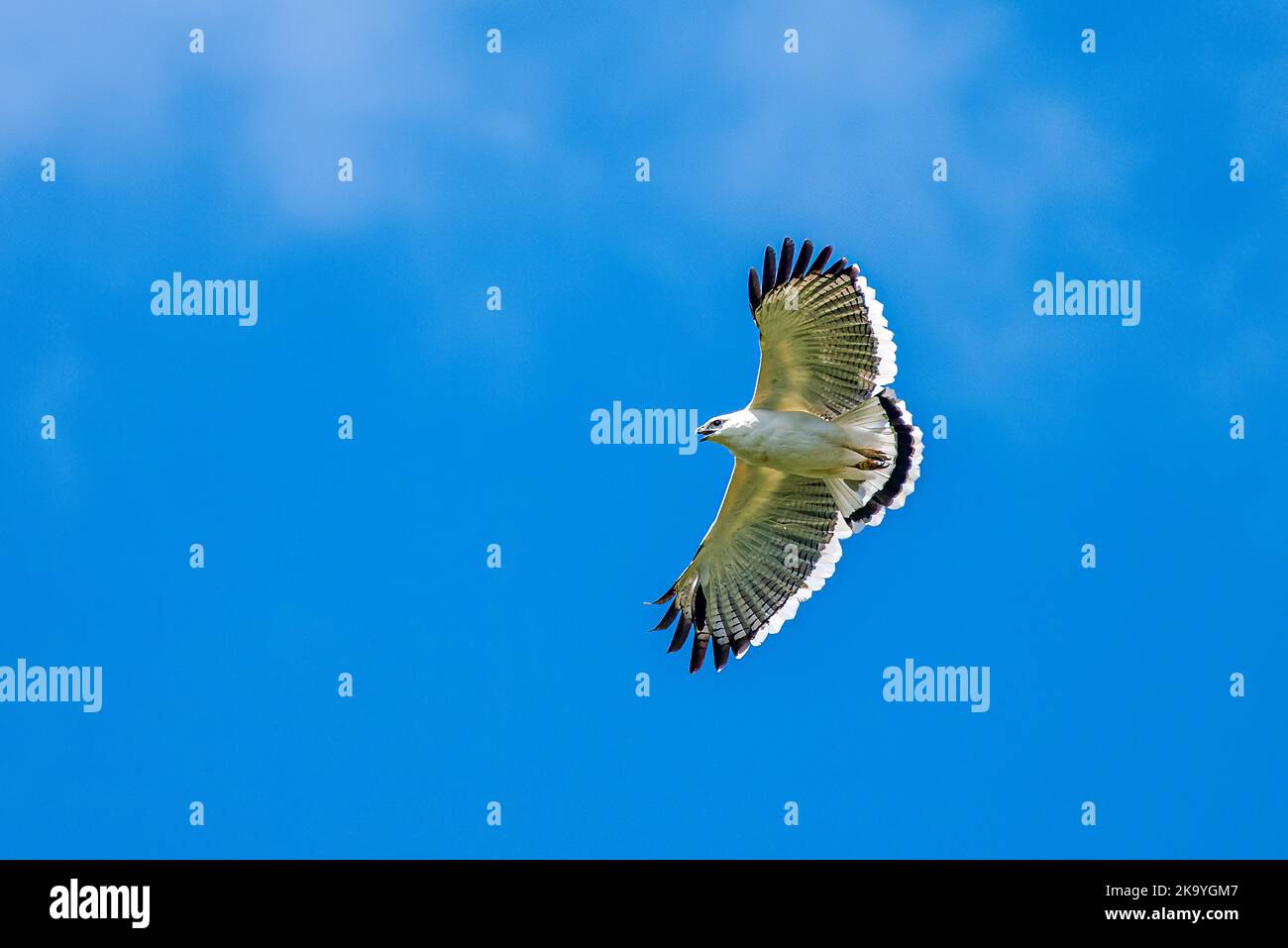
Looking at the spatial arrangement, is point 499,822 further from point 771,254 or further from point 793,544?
point 771,254

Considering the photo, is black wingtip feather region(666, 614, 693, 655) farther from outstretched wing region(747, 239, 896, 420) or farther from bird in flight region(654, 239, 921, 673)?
outstretched wing region(747, 239, 896, 420)

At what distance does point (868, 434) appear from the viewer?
1415cm

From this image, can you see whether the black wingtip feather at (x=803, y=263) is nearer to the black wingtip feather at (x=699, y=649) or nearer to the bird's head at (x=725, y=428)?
the bird's head at (x=725, y=428)

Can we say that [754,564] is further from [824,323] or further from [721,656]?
[824,323]

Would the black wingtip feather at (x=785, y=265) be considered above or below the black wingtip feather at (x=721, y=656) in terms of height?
above

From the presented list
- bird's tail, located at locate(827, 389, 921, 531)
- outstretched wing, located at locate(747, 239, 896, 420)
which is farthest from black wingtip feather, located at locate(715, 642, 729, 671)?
outstretched wing, located at locate(747, 239, 896, 420)

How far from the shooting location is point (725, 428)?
14.0m

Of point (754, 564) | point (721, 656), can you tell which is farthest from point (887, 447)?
point (721, 656)

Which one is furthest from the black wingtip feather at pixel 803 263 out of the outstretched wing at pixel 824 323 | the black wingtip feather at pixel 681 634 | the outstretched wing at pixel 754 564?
the black wingtip feather at pixel 681 634

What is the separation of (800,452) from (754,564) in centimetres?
170

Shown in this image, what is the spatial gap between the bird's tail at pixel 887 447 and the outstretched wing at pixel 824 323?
0.14 meters

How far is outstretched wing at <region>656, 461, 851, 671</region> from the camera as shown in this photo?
15.0 m

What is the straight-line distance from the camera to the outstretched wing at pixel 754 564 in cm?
1505
